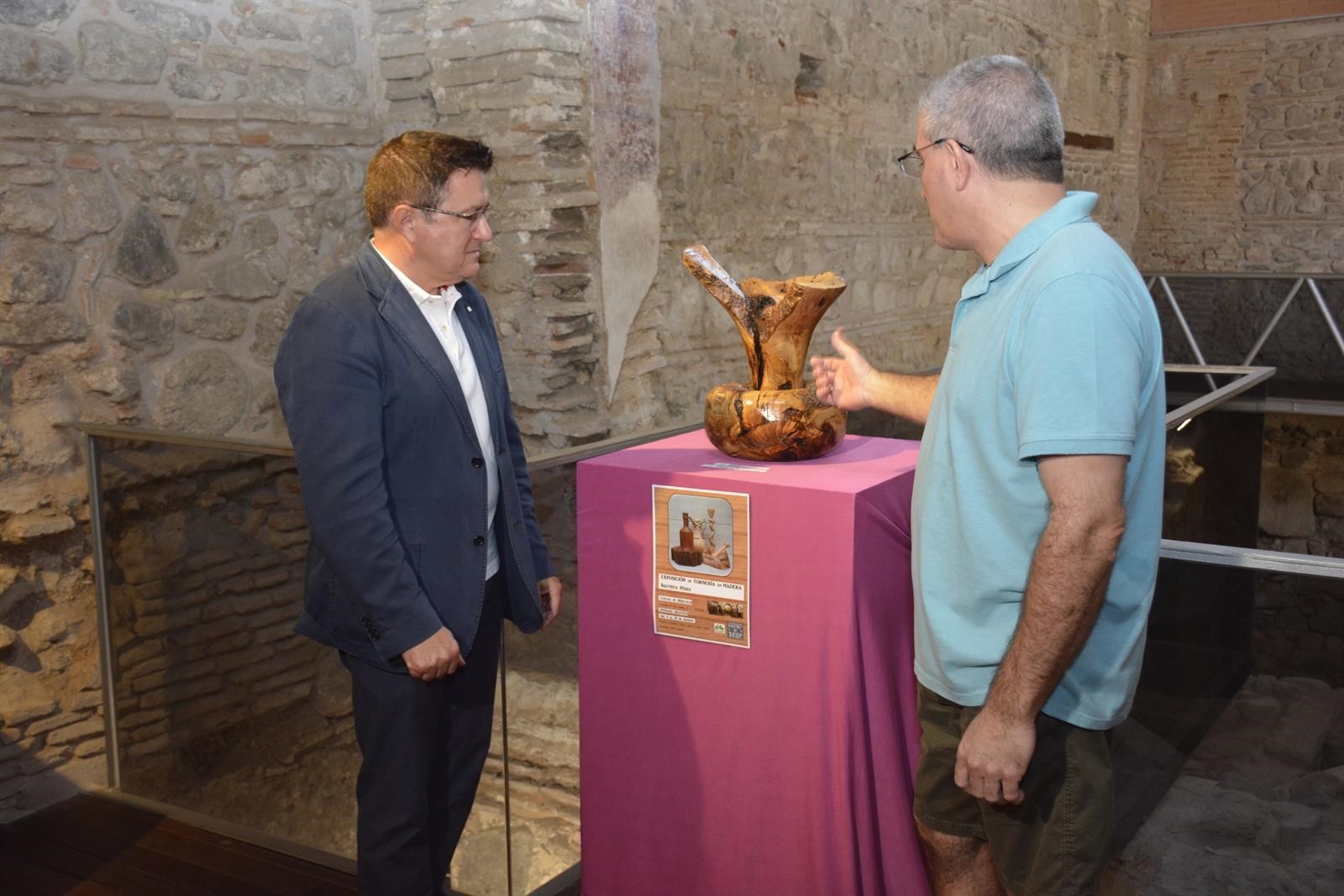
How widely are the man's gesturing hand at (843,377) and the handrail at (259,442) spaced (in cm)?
48

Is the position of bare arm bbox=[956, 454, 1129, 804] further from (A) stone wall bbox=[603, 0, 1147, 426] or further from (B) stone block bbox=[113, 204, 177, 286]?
(A) stone wall bbox=[603, 0, 1147, 426]

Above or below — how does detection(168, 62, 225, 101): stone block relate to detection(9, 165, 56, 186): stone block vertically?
above

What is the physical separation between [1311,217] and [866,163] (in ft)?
24.1

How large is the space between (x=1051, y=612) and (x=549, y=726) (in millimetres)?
1490

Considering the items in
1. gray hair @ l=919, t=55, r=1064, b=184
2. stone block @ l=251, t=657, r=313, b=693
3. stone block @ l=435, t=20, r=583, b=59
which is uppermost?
stone block @ l=435, t=20, r=583, b=59

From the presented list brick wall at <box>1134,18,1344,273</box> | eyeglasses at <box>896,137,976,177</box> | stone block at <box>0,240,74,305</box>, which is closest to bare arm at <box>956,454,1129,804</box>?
eyeglasses at <box>896,137,976,177</box>

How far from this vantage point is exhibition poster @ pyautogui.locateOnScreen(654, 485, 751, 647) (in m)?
2.19

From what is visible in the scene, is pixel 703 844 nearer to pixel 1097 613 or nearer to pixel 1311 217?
pixel 1097 613

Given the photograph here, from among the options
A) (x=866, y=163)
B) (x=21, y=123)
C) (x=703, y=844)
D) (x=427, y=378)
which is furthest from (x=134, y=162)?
(x=866, y=163)

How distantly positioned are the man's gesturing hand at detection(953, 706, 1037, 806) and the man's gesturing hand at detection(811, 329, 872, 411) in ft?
2.69

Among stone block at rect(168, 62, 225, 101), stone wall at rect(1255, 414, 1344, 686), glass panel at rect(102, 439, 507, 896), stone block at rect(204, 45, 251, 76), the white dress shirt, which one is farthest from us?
stone wall at rect(1255, 414, 1344, 686)

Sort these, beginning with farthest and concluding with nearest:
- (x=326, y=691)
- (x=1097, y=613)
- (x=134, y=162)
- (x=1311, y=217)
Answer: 1. (x=1311, y=217)
2. (x=134, y=162)
3. (x=326, y=691)
4. (x=1097, y=613)

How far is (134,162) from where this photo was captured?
371cm

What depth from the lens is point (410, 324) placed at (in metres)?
2.16
